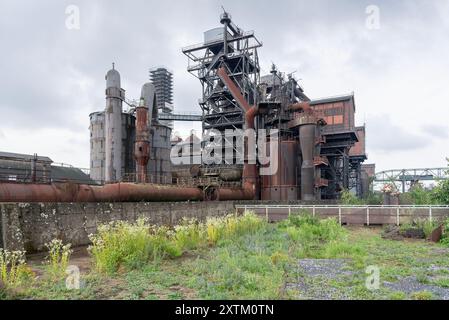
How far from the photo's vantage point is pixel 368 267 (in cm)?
820

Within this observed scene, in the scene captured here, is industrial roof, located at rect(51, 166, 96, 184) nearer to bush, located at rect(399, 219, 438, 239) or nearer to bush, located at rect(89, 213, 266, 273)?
bush, located at rect(89, 213, 266, 273)

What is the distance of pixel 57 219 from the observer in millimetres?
10516

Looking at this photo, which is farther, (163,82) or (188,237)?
(163,82)

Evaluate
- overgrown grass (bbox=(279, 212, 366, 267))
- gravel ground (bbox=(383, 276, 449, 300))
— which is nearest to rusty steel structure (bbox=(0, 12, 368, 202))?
overgrown grass (bbox=(279, 212, 366, 267))

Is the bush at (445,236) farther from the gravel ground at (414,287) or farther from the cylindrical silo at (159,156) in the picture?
the cylindrical silo at (159,156)

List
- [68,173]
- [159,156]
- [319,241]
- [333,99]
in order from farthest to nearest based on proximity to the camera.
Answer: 1. [333,99]
2. [159,156]
3. [68,173]
4. [319,241]

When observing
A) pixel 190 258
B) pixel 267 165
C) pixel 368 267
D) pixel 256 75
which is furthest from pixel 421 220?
pixel 256 75

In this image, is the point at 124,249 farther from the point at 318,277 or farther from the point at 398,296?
the point at 398,296

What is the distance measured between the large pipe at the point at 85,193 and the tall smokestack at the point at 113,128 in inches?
435

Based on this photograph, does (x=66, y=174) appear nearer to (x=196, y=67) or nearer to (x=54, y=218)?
(x=54, y=218)

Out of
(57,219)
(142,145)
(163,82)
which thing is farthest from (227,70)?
(163,82)

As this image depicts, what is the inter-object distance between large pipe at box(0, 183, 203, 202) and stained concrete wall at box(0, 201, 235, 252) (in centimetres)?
126

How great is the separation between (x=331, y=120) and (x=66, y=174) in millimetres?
37058

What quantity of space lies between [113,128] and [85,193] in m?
16.5
